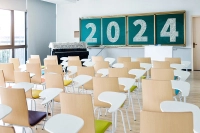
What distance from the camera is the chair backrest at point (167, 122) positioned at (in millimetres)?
1682

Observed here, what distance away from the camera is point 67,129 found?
182 centimetres

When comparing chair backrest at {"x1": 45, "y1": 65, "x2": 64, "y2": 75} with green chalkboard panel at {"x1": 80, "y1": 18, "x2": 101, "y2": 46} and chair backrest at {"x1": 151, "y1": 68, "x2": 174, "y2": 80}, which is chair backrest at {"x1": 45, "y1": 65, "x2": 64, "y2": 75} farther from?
green chalkboard panel at {"x1": 80, "y1": 18, "x2": 101, "y2": 46}

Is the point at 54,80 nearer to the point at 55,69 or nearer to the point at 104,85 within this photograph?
the point at 104,85

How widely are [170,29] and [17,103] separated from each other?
855cm

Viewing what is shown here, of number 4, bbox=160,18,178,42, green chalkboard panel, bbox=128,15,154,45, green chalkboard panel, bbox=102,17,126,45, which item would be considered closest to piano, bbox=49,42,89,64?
green chalkboard panel, bbox=102,17,126,45

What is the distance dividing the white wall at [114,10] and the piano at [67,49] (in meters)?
1.48

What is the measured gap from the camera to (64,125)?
189 centimetres

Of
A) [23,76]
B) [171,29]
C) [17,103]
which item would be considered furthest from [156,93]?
[171,29]

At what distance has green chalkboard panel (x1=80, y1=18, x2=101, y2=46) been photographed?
11.3 m

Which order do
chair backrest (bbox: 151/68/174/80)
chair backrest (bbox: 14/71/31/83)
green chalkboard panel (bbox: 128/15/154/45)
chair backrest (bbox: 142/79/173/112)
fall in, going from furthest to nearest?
green chalkboard panel (bbox: 128/15/154/45), chair backrest (bbox: 14/71/31/83), chair backrest (bbox: 151/68/174/80), chair backrest (bbox: 142/79/173/112)

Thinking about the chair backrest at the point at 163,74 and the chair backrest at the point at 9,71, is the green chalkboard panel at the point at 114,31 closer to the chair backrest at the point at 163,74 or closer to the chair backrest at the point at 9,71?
the chair backrest at the point at 9,71

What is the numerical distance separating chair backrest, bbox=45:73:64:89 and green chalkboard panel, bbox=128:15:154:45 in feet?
23.7

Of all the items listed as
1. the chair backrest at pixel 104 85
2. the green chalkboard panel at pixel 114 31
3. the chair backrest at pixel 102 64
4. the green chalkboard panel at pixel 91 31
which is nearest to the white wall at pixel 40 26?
the green chalkboard panel at pixel 91 31

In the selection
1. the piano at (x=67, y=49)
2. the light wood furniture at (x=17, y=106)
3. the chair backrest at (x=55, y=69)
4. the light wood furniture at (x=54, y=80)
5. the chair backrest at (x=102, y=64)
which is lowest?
the light wood furniture at (x=17, y=106)
